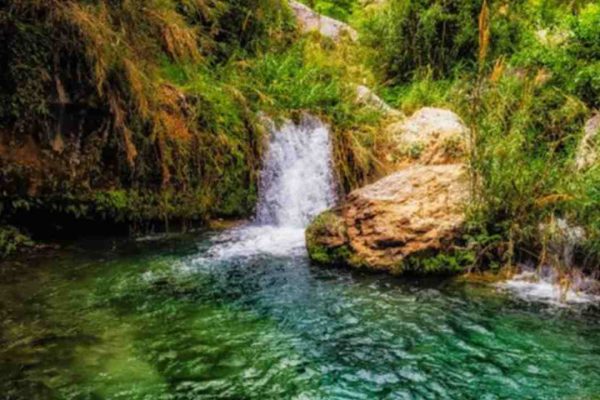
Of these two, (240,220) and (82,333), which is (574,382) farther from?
(240,220)

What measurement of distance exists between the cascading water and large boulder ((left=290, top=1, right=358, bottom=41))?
4.57 metres

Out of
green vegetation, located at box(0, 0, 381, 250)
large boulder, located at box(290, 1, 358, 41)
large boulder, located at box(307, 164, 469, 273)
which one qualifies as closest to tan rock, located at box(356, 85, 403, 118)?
green vegetation, located at box(0, 0, 381, 250)

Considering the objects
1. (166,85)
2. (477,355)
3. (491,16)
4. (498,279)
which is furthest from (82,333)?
(491,16)

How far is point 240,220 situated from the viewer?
866 cm

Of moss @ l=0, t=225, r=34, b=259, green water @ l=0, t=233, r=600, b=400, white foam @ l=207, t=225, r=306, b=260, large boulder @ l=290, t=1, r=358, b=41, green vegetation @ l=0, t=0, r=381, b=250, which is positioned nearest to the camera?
green water @ l=0, t=233, r=600, b=400

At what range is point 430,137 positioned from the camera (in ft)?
28.9

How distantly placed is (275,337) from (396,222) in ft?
7.59

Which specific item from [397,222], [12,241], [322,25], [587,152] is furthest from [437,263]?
[322,25]

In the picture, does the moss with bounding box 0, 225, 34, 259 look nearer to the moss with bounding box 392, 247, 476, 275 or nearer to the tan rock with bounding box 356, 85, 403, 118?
the moss with bounding box 392, 247, 476, 275

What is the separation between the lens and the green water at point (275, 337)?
3840mm

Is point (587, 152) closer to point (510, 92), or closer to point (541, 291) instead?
point (541, 291)

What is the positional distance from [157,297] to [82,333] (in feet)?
3.14

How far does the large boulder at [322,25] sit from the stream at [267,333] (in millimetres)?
7694

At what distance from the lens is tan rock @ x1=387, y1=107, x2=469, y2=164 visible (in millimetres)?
8602
